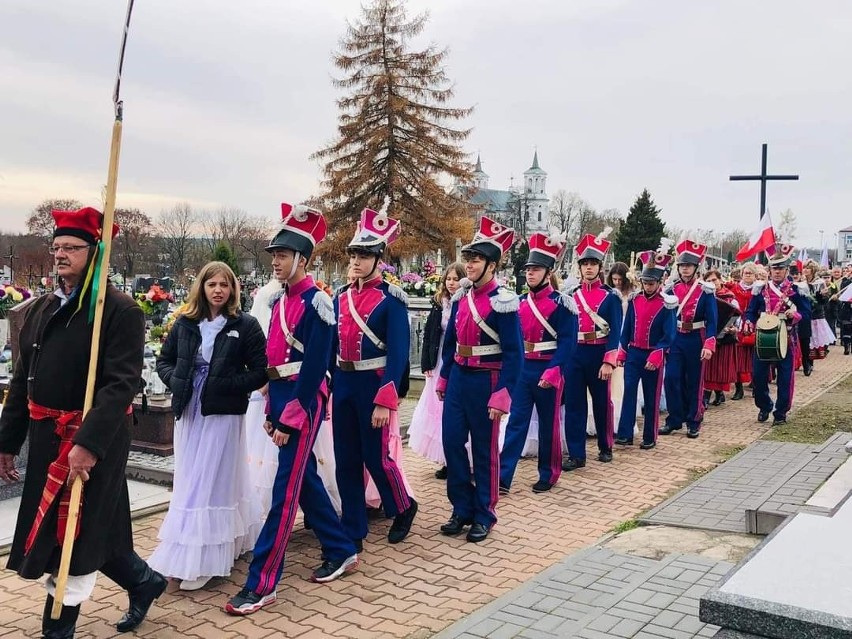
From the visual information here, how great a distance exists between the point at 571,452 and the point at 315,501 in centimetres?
384

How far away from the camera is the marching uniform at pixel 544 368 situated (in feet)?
23.3

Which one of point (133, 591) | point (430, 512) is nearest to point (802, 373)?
point (430, 512)

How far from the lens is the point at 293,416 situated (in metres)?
4.60

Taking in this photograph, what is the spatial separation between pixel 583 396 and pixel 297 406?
4.26 metres

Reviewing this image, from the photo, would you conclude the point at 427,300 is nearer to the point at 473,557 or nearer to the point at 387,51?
the point at 473,557

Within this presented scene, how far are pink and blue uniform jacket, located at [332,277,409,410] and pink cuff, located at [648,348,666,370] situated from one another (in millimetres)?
4325

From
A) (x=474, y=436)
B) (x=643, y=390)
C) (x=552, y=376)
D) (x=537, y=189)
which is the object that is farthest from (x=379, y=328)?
(x=537, y=189)

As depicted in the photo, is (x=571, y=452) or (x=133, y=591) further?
(x=571, y=452)

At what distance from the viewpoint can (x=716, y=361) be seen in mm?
12273

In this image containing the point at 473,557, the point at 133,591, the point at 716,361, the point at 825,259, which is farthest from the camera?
the point at 825,259

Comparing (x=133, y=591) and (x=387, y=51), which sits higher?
(x=387, y=51)

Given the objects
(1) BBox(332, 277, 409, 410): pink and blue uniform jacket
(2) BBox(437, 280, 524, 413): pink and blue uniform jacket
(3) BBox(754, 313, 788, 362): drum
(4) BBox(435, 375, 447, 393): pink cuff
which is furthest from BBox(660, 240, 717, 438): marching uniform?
(1) BBox(332, 277, 409, 410): pink and blue uniform jacket

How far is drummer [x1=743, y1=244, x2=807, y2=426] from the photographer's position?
33.9 feet

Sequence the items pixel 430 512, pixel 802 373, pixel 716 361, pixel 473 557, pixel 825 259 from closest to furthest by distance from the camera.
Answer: pixel 473 557
pixel 430 512
pixel 716 361
pixel 802 373
pixel 825 259
